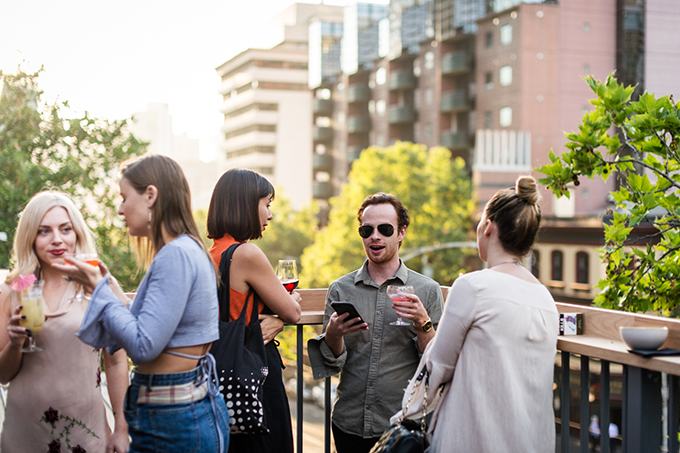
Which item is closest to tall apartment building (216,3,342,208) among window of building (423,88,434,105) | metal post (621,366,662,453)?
window of building (423,88,434,105)

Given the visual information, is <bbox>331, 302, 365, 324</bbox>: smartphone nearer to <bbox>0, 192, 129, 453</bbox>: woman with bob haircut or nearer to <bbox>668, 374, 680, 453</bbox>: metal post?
<bbox>0, 192, 129, 453</bbox>: woman with bob haircut

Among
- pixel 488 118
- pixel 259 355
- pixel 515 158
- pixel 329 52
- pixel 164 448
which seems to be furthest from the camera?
pixel 329 52

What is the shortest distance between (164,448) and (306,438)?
1028 inches

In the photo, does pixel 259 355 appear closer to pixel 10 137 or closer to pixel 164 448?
pixel 164 448

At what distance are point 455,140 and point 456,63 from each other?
5.11m

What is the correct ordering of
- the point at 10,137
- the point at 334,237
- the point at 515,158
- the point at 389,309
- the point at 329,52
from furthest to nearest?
1. the point at 329,52
2. the point at 515,158
3. the point at 334,237
4. the point at 10,137
5. the point at 389,309

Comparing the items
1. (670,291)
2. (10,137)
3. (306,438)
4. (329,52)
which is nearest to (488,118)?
(306,438)

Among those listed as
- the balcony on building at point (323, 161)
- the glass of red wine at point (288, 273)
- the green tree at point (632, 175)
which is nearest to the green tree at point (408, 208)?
the balcony on building at point (323, 161)

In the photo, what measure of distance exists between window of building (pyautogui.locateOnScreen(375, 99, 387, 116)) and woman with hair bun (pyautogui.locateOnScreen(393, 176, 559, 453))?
4865 cm

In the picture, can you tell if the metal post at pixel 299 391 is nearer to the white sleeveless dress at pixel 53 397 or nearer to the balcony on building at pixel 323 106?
the white sleeveless dress at pixel 53 397

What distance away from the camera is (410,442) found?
236cm

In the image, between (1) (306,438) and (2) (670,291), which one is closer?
(2) (670,291)

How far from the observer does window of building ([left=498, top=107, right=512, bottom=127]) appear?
129 feet

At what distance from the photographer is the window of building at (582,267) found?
99.3 ft
